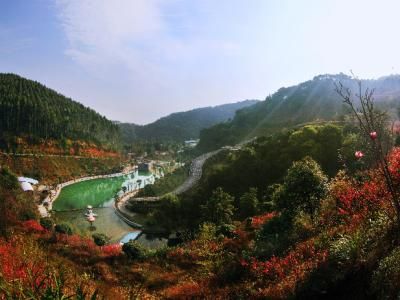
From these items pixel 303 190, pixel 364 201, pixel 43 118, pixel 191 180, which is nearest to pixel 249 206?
pixel 303 190

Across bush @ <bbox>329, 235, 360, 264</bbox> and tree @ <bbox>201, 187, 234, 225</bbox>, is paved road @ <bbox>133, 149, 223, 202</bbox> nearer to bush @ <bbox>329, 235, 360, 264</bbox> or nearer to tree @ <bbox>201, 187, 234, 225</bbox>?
tree @ <bbox>201, 187, 234, 225</bbox>

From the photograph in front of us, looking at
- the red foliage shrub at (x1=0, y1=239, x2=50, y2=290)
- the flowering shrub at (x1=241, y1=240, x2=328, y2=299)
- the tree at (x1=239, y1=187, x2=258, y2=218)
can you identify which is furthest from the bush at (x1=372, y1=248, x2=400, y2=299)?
the tree at (x1=239, y1=187, x2=258, y2=218)

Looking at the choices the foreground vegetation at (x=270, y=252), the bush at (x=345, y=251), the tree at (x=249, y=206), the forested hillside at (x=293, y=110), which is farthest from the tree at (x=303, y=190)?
the forested hillside at (x=293, y=110)

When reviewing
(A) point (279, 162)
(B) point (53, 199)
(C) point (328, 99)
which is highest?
(C) point (328, 99)

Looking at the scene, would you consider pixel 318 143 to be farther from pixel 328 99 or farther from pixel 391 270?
pixel 328 99

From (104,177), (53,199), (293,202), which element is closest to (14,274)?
(293,202)

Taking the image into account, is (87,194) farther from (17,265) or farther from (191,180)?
(17,265)
